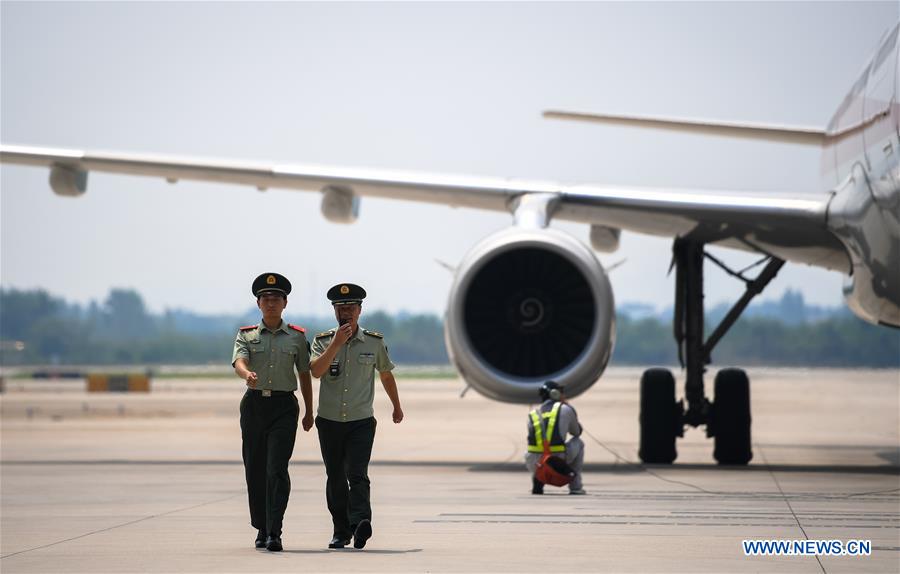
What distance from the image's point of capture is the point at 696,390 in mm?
16062

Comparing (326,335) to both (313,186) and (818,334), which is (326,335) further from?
(818,334)

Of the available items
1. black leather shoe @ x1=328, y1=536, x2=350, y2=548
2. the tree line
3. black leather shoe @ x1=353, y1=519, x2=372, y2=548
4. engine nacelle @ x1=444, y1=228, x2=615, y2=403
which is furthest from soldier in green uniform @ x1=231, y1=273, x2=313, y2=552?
the tree line

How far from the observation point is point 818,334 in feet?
384

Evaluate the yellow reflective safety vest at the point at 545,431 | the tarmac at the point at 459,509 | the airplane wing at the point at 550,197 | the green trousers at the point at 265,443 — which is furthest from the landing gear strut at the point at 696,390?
the green trousers at the point at 265,443

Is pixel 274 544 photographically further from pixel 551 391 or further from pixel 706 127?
pixel 706 127

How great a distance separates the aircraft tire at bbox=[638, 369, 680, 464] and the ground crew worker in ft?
10.9

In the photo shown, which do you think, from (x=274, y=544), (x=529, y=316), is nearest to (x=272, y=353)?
(x=274, y=544)

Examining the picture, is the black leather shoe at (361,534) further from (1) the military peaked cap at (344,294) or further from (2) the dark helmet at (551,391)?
(2) the dark helmet at (551,391)

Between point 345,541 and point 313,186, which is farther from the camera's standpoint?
point 313,186

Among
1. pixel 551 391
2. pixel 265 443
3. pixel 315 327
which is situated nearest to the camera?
pixel 265 443

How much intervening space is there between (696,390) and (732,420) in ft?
1.61

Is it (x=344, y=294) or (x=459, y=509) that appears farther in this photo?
(x=459, y=509)

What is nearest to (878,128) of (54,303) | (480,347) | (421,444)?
(480,347)

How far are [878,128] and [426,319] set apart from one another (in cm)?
11451
